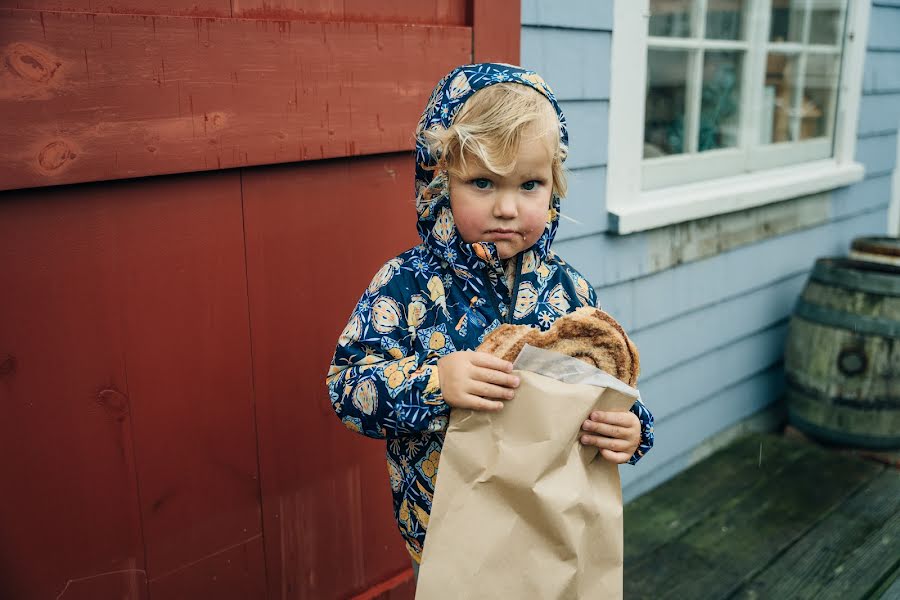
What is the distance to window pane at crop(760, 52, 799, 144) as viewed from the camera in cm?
355

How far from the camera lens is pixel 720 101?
10.9 feet

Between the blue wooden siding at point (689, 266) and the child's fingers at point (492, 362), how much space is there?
4.26 ft

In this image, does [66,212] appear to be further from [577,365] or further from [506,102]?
[577,365]

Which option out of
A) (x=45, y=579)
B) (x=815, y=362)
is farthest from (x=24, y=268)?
(x=815, y=362)

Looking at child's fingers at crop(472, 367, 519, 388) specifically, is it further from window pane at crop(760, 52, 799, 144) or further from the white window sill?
window pane at crop(760, 52, 799, 144)

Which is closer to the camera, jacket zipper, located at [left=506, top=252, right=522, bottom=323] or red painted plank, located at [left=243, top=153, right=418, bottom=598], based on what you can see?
jacket zipper, located at [left=506, top=252, right=522, bottom=323]

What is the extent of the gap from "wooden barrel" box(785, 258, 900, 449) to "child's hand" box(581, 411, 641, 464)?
2.38m

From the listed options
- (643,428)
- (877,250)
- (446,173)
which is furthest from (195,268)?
(877,250)

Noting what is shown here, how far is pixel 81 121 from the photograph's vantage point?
4.48ft

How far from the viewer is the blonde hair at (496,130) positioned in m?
1.30

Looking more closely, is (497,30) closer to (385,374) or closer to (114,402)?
(385,374)

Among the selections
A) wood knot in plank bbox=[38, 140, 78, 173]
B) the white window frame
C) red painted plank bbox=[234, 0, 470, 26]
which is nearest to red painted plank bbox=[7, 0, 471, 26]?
red painted plank bbox=[234, 0, 470, 26]

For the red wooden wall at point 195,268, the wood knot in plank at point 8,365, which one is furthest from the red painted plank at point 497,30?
the wood knot in plank at point 8,365

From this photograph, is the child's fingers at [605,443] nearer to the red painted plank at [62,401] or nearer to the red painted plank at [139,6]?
the red painted plank at [62,401]
